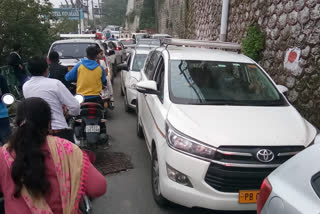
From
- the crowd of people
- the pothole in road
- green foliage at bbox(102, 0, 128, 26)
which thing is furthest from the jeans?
green foliage at bbox(102, 0, 128, 26)

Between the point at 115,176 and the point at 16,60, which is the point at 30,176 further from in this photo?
the point at 16,60

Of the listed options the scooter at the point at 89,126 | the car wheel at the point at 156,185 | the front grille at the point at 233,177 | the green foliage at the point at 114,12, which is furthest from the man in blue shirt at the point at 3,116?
the green foliage at the point at 114,12

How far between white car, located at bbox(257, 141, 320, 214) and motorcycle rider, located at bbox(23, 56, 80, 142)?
2.23 metres

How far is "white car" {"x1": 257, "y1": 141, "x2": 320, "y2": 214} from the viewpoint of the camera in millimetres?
1705

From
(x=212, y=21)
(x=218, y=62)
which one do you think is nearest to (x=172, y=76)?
(x=218, y=62)

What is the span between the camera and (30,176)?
1683mm

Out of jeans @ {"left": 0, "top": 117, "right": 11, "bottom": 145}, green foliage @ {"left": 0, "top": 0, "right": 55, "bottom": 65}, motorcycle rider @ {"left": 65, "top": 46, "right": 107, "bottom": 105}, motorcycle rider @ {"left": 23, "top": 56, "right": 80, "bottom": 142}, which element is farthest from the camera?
green foliage @ {"left": 0, "top": 0, "right": 55, "bottom": 65}

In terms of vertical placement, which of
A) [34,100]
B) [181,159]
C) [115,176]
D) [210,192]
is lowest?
[115,176]

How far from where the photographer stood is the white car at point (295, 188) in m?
1.71

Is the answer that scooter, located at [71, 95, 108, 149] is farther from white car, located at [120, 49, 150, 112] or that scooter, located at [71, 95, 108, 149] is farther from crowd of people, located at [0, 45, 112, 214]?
crowd of people, located at [0, 45, 112, 214]

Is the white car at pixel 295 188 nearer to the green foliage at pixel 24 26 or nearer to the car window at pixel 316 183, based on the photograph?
the car window at pixel 316 183

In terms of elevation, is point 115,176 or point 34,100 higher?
point 34,100

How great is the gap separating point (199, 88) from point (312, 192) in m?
2.57

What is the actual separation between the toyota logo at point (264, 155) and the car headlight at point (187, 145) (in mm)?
436
